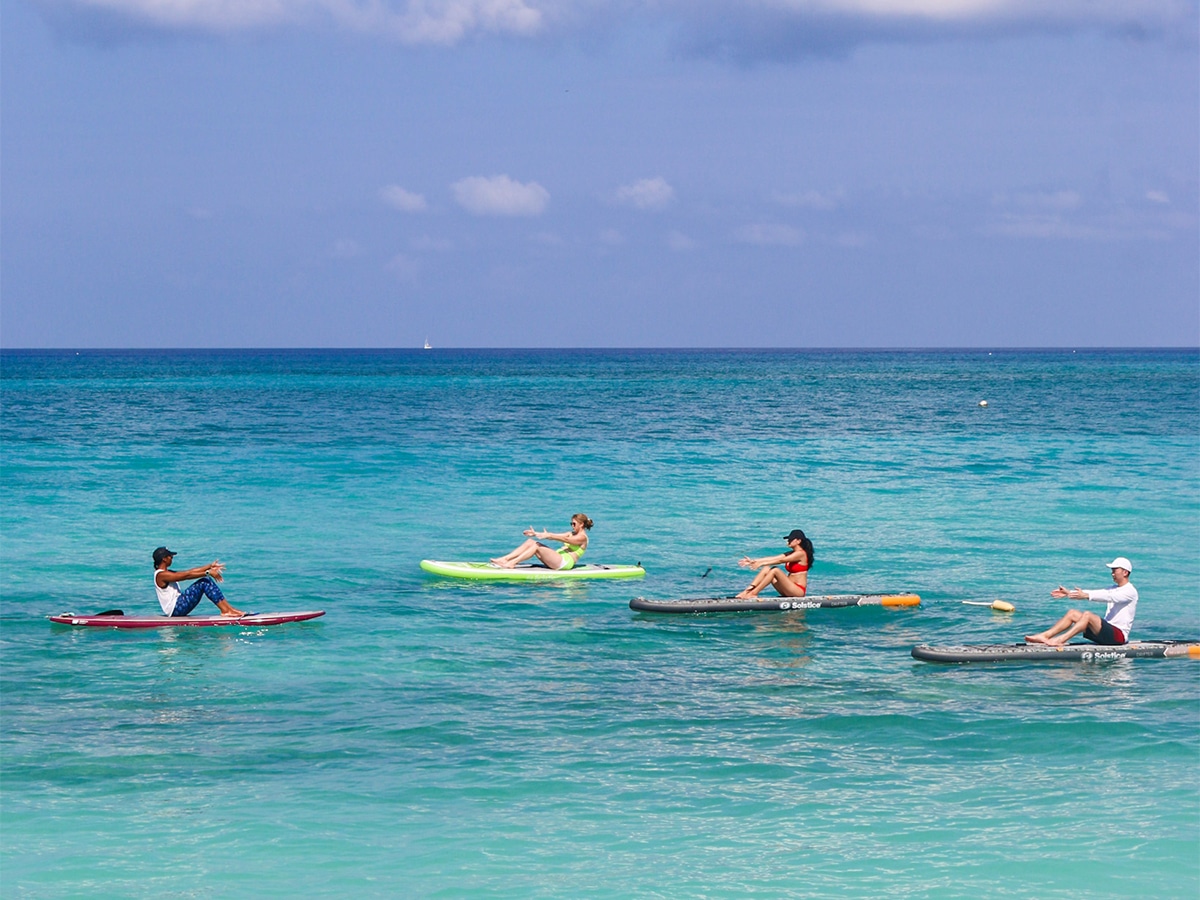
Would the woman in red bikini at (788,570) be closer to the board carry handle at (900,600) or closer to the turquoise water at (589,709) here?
the turquoise water at (589,709)

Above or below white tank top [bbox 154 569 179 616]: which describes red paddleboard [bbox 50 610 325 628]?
below

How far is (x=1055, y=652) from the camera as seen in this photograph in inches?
628

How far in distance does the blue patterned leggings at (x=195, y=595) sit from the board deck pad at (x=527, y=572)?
16.1 feet

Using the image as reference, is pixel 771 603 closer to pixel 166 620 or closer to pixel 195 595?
pixel 195 595

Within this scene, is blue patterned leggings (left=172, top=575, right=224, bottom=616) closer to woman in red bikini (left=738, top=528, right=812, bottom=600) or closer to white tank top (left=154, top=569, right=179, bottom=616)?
white tank top (left=154, top=569, right=179, bottom=616)

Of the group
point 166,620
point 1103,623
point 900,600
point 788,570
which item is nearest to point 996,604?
point 900,600

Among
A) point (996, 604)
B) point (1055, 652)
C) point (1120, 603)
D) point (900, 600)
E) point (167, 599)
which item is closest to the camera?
point (1055, 652)

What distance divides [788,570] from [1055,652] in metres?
5.10

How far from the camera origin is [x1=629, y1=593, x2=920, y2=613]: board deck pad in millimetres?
19172

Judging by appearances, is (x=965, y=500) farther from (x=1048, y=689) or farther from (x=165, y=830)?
(x=165, y=830)

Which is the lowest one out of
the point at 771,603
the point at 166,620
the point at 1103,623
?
the point at 166,620

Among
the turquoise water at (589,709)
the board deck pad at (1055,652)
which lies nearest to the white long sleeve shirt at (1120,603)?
the board deck pad at (1055,652)

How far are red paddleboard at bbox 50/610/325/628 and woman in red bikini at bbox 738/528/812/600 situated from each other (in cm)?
701

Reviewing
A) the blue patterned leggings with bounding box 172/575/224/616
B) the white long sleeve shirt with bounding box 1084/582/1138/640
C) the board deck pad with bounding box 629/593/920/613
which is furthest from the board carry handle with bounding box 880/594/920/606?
the blue patterned leggings with bounding box 172/575/224/616
